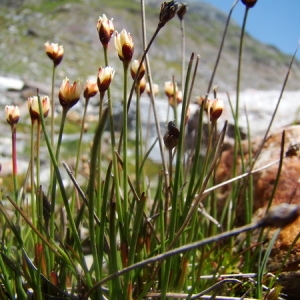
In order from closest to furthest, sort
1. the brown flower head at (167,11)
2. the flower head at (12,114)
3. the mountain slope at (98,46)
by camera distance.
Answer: the brown flower head at (167,11), the flower head at (12,114), the mountain slope at (98,46)

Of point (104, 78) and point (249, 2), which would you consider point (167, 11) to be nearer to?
point (104, 78)

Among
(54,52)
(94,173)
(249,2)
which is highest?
(249,2)

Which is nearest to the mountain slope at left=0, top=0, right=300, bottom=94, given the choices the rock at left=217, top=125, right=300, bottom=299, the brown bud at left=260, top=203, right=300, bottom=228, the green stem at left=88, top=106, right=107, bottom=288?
the rock at left=217, top=125, right=300, bottom=299

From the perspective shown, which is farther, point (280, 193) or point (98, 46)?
point (98, 46)

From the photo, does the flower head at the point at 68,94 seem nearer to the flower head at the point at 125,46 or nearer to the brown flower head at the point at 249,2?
the flower head at the point at 125,46

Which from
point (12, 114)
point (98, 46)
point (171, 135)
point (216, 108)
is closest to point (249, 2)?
point (216, 108)

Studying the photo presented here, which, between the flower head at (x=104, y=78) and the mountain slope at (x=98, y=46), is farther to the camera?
the mountain slope at (x=98, y=46)

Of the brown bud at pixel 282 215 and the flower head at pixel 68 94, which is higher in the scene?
the flower head at pixel 68 94

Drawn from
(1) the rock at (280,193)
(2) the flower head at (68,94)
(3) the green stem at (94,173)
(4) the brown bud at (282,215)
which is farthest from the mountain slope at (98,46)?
(4) the brown bud at (282,215)

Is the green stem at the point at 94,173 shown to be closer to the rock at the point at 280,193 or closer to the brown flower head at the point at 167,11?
the brown flower head at the point at 167,11

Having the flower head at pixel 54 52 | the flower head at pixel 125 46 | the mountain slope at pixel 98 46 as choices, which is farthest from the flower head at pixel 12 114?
the mountain slope at pixel 98 46

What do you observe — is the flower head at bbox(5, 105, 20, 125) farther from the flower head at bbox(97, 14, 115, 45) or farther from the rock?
the rock

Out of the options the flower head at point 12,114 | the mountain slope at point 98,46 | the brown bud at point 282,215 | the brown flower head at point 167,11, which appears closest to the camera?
the brown bud at point 282,215
